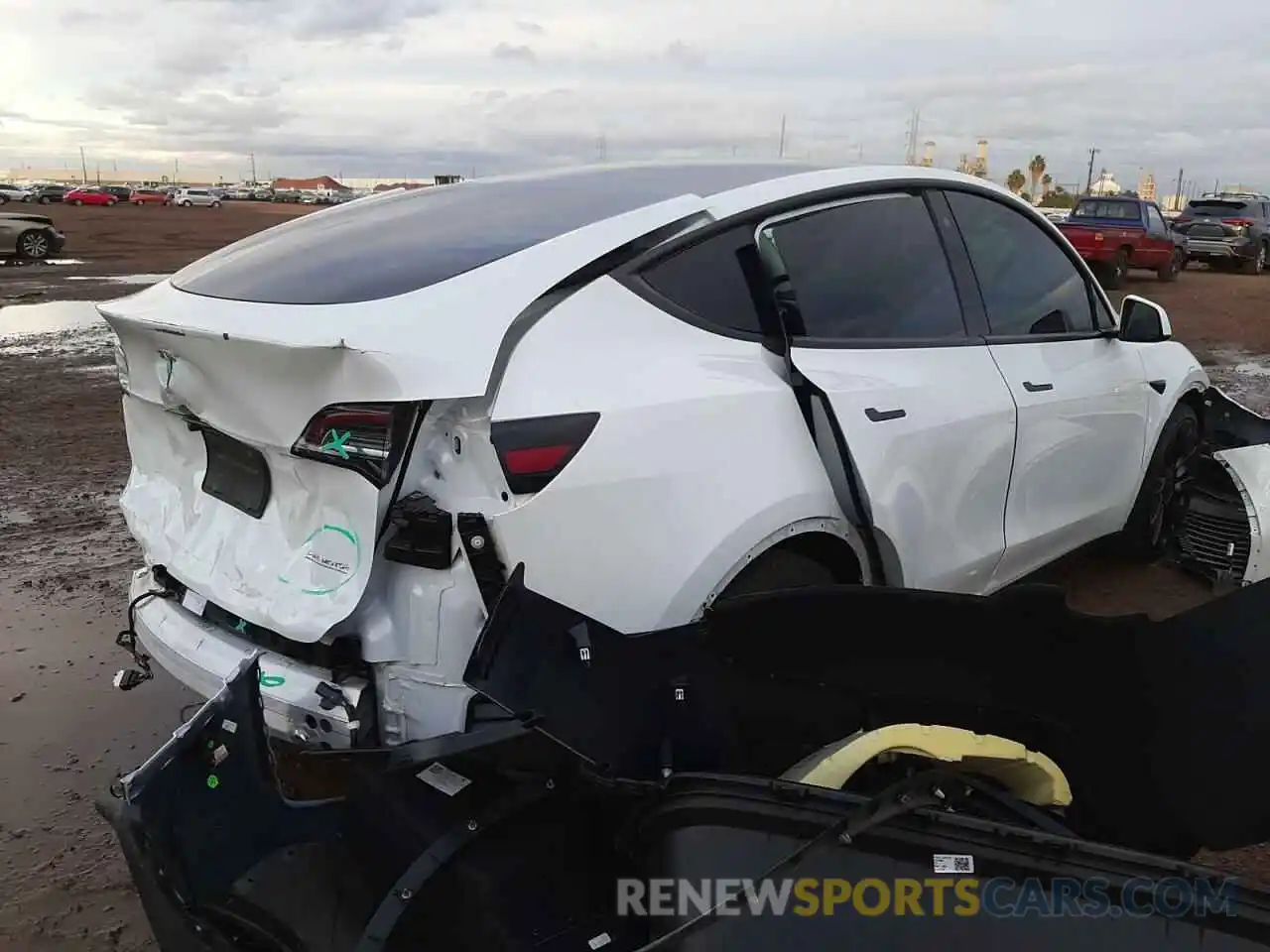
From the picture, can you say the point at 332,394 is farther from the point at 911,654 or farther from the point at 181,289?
the point at 911,654

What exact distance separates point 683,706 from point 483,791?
49cm

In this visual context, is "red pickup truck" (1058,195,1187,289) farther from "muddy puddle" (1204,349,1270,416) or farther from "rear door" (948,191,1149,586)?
"rear door" (948,191,1149,586)

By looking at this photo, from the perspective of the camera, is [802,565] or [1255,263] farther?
[1255,263]

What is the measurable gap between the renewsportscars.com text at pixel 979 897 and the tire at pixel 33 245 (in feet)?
80.1

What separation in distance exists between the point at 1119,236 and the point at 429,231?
1953cm

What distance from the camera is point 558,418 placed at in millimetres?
2205

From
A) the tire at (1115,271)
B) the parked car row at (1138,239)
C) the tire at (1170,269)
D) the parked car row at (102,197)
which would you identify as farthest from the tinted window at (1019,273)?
the parked car row at (102,197)

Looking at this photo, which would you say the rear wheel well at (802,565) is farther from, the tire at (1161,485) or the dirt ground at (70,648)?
the tire at (1161,485)

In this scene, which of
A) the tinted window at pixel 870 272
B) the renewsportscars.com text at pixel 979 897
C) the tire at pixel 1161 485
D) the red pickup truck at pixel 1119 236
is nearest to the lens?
the renewsportscars.com text at pixel 979 897

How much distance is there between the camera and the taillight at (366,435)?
85.7 inches

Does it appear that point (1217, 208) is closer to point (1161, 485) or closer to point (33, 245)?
point (1161, 485)

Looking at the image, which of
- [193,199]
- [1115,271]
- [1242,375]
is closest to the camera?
[1242,375]

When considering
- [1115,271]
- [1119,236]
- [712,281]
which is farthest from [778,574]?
[1119,236]

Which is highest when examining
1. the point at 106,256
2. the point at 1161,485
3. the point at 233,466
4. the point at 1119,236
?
the point at 233,466
